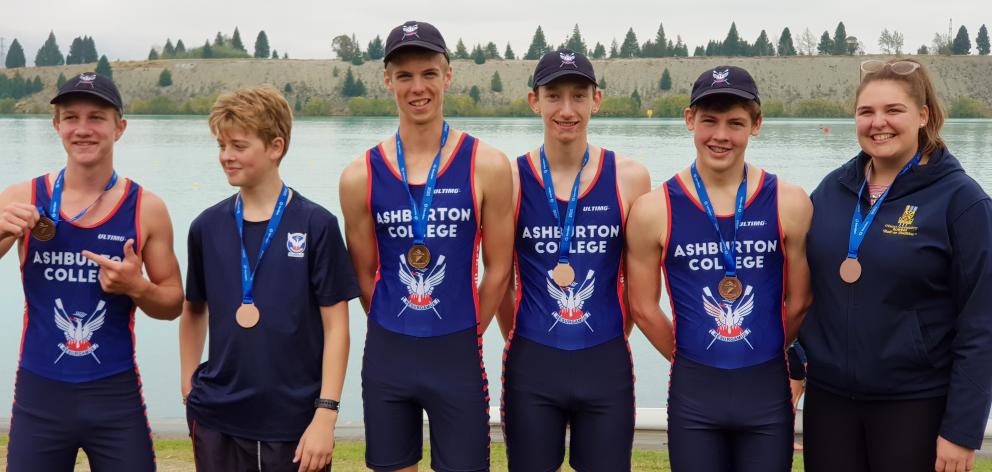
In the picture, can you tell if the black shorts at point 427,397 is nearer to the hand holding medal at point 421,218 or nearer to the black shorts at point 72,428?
the hand holding medal at point 421,218

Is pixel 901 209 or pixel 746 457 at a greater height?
pixel 901 209

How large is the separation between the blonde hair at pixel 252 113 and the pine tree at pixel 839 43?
14544cm

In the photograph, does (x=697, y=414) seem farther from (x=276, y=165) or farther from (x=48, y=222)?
(x=48, y=222)

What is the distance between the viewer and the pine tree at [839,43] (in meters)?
139

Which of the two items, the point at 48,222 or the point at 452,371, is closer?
the point at 48,222

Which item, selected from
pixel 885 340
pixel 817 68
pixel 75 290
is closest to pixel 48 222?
pixel 75 290

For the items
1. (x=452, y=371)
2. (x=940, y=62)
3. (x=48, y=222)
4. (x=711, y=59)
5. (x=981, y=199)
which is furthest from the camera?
(x=711, y=59)

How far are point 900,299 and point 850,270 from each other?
0.71 feet

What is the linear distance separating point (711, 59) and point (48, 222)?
5727 inches

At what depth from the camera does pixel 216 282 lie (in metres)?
4.00

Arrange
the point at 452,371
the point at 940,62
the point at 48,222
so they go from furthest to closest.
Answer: the point at 940,62
the point at 452,371
the point at 48,222

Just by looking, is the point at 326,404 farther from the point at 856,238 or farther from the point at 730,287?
the point at 856,238

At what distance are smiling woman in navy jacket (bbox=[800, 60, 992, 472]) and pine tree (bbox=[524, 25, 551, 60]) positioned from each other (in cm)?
12123

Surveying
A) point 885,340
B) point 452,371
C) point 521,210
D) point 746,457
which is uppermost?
point 521,210
